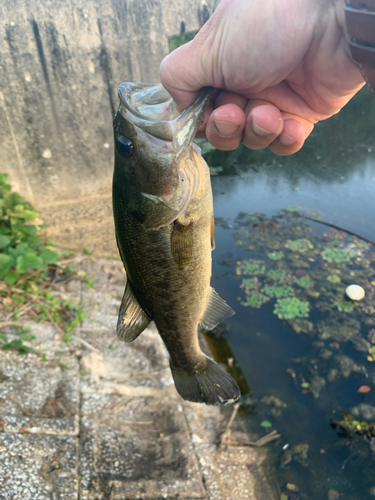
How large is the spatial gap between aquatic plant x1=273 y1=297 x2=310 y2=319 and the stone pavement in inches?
60.7

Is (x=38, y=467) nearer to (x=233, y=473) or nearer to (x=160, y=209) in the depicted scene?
(x=233, y=473)

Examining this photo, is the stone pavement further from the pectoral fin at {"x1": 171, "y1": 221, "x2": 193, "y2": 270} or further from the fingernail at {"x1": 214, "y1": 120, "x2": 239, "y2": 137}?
the fingernail at {"x1": 214, "y1": 120, "x2": 239, "y2": 137}

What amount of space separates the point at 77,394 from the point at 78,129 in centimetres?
286

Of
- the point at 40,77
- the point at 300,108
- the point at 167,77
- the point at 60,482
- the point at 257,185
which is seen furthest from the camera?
the point at 257,185

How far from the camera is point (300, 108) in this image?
80.0 inches

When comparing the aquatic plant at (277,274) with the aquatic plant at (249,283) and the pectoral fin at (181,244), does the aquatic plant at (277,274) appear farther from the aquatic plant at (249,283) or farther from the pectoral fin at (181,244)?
the pectoral fin at (181,244)

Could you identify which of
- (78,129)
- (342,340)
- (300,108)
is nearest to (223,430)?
(342,340)

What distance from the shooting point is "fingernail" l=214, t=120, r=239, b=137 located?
A: 5.81 ft

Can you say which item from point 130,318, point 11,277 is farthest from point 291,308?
point 130,318

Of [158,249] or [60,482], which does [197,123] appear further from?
[60,482]

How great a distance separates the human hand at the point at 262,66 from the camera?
1.54 metres

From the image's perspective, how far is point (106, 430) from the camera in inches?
117

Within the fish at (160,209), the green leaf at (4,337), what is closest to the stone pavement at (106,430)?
the green leaf at (4,337)

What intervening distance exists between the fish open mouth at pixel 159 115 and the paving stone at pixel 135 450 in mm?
2451
